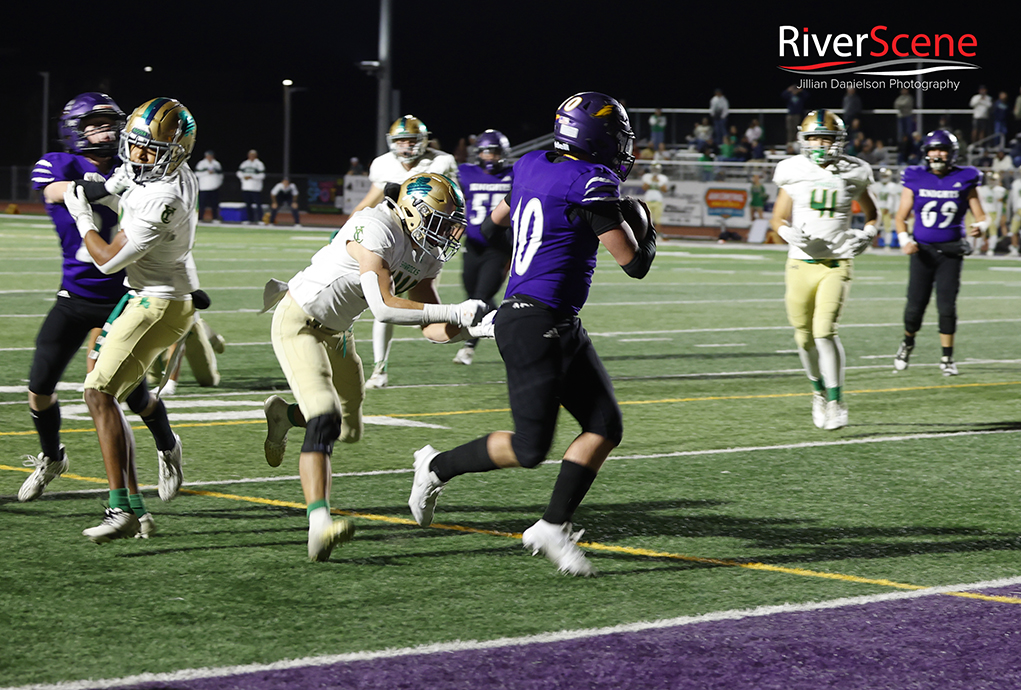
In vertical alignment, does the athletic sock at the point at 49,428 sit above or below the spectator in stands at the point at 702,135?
below

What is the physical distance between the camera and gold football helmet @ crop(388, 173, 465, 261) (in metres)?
5.30

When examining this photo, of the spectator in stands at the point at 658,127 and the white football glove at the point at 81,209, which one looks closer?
the white football glove at the point at 81,209

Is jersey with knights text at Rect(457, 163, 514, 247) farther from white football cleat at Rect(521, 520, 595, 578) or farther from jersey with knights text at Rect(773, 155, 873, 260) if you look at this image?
white football cleat at Rect(521, 520, 595, 578)

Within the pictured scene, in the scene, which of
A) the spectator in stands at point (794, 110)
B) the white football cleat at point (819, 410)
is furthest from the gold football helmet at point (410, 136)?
the spectator in stands at point (794, 110)

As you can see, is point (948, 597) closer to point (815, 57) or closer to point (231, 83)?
point (815, 57)

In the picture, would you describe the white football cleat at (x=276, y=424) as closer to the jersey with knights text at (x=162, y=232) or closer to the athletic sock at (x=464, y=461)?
the jersey with knights text at (x=162, y=232)

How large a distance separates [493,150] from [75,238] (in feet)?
20.1

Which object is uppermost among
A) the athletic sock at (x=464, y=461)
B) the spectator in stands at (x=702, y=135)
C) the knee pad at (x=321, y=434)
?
the spectator in stands at (x=702, y=135)

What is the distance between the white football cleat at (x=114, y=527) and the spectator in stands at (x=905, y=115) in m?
30.4

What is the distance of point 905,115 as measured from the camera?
110 ft

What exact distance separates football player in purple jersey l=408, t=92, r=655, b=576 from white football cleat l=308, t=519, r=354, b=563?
59 centimetres

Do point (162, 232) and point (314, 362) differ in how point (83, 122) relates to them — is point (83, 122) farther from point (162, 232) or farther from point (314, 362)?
point (314, 362)

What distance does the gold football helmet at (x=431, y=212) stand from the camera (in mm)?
5301

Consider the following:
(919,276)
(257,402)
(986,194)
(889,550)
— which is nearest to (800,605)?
(889,550)
